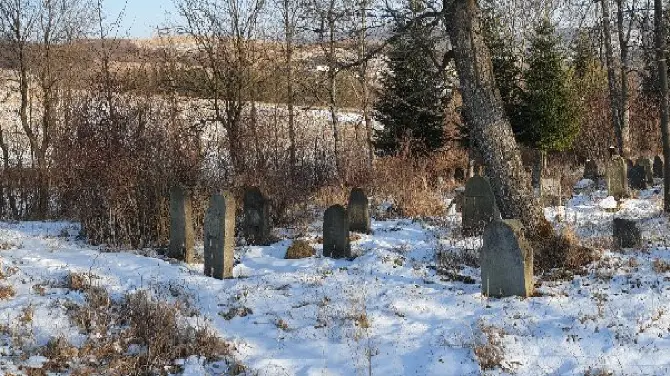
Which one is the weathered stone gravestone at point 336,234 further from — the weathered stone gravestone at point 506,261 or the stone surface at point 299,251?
the weathered stone gravestone at point 506,261

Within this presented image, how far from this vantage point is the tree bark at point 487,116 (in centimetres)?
806

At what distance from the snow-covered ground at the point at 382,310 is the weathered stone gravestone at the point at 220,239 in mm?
270

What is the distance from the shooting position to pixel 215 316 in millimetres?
6641

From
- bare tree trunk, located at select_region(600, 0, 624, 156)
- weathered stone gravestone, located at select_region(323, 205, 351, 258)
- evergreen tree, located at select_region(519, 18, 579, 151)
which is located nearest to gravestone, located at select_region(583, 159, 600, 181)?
bare tree trunk, located at select_region(600, 0, 624, 156)

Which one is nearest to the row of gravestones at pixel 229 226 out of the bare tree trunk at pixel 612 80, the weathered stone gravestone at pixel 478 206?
the weathered stone gravestone at pixel 478 206

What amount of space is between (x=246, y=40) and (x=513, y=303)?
13.4 meters

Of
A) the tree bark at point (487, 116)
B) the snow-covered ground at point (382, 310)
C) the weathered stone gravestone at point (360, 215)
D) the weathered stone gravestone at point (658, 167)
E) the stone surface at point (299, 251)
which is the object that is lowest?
the snow-covered ground at point (382, 310)

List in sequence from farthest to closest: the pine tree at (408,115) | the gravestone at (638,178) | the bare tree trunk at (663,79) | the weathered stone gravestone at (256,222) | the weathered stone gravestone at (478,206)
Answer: the pine tree at (408,115), the gravestone at (638,178), the bare tree trunk at (663,79), the weathered stone gravestone at (478,206), the weathered stone gravestone at (256,222)

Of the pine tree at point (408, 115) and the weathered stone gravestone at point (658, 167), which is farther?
the pine tree at point (408, 115)

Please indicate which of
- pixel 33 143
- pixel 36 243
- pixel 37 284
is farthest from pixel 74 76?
pixel 37 284

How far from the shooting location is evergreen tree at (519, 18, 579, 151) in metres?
20.5

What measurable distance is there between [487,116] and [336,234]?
290 cm

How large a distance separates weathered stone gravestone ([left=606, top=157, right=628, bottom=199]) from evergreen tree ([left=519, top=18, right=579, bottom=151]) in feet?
20.0

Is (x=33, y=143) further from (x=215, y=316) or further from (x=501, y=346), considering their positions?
(x=501, y=346)
